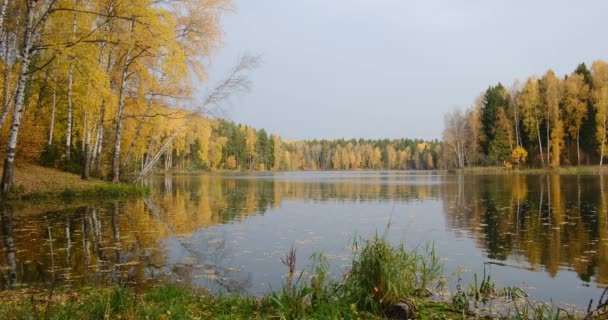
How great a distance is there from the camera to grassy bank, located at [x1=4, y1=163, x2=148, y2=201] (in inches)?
681

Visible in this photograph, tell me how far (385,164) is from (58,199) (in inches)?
6721

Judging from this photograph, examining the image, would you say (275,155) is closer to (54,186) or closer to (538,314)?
(54,186)

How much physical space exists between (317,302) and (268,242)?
5773mm

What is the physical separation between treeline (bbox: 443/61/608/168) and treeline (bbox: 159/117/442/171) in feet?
160

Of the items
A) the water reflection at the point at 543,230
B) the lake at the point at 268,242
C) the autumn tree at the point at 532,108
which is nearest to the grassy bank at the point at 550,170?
the autumn tree at the point at 532,108

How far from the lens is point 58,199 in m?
18.6

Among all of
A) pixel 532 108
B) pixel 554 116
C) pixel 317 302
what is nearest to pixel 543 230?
pixel 317 302

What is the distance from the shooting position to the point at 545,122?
62.8 m

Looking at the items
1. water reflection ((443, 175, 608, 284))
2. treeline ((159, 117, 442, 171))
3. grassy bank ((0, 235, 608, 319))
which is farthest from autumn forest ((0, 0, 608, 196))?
treeline ((159, 117, 442, 171))

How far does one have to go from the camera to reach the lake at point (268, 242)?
294 inches

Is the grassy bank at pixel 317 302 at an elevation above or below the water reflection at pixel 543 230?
above

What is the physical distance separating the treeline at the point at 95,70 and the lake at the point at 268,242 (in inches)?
192

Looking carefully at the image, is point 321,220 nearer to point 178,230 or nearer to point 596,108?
point 178,230

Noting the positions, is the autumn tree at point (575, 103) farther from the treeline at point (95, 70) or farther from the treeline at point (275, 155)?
the treeline at point (275, 155)
